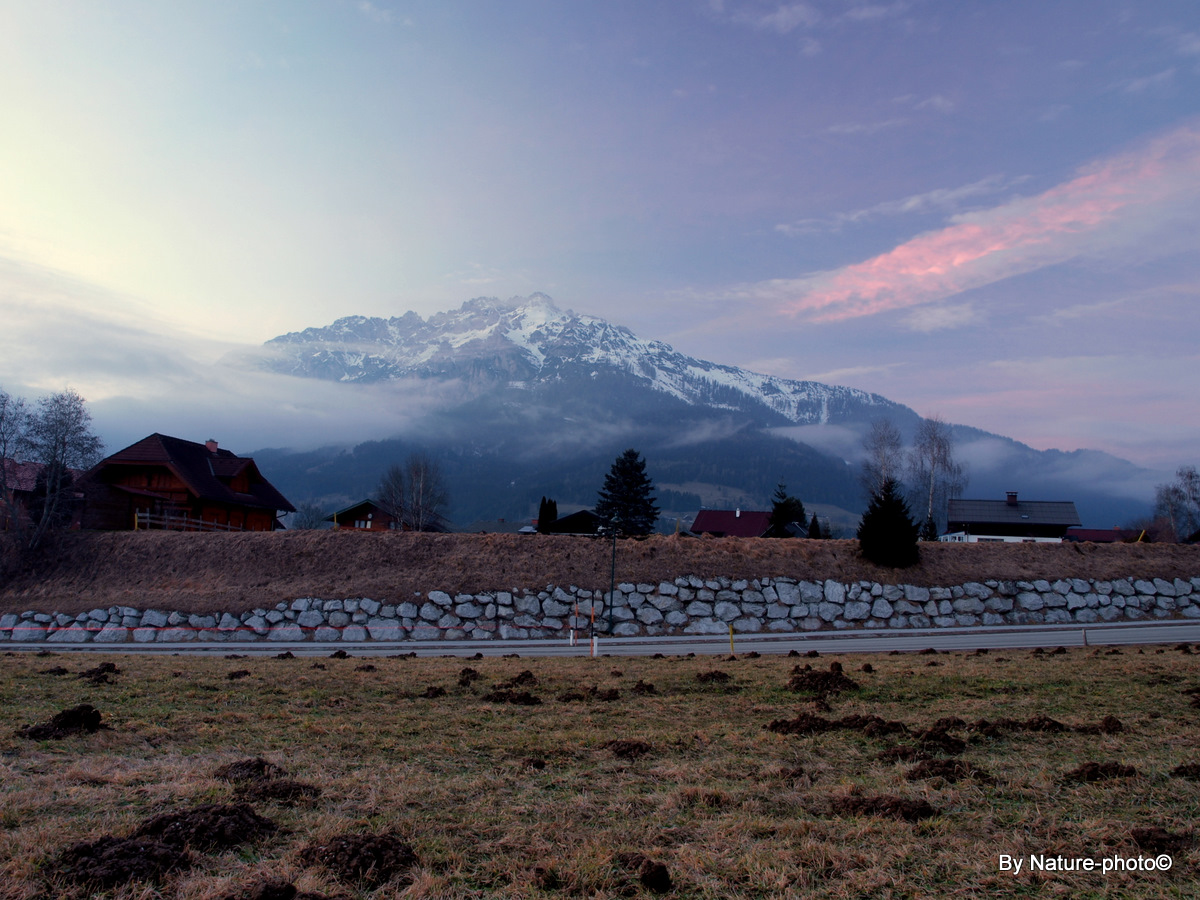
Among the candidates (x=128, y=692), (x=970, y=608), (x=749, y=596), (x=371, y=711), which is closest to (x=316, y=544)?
(x=749, y=596)

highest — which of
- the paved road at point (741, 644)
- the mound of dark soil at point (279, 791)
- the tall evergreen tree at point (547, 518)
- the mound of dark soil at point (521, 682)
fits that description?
the tall evergreen tree at point (547, 518)

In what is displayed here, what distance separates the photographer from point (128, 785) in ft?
23.6

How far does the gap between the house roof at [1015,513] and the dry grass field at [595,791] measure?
63.9 metres

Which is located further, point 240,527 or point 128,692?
point 240,527

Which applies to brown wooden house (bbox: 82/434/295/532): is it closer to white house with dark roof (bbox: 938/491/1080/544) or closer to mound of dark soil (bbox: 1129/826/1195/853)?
mound of dark soil (bbox: 1129/826/1195/853)

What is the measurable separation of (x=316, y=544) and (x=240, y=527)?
2123 centimetres

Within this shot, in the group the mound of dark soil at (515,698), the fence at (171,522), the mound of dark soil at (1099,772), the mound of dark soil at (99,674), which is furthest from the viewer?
the fence at (171,522)

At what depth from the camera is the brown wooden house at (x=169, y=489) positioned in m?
46.8

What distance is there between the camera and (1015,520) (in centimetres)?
7050

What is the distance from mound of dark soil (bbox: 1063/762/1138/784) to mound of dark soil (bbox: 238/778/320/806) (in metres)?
8.02

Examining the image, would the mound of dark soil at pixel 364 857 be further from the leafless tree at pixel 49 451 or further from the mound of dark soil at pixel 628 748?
the leafless tree at pixel 49 451

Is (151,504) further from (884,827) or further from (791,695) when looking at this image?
(884,827)

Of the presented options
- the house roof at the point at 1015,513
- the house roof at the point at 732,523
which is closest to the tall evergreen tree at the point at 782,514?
the house roof at the point at 732,523

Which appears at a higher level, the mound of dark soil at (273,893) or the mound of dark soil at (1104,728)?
the mound of dark soil at (273,893)
